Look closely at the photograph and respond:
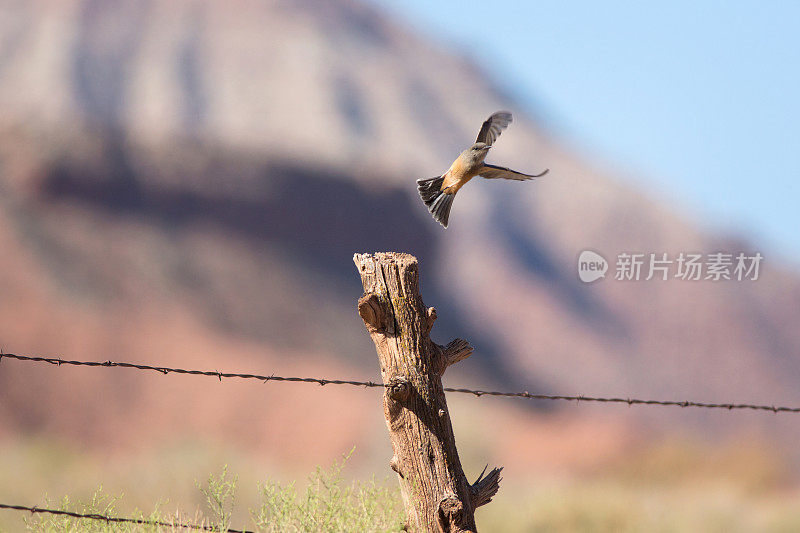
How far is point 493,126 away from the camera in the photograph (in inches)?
97.6

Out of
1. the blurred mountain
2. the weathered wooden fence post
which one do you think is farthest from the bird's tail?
the blurred mountain

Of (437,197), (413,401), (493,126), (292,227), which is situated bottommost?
(413,401)

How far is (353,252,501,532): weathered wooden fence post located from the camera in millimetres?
2783

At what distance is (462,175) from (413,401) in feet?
2.89

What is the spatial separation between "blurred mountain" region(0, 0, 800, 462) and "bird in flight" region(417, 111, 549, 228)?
18.1 metres

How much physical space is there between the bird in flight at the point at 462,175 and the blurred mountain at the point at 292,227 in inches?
713

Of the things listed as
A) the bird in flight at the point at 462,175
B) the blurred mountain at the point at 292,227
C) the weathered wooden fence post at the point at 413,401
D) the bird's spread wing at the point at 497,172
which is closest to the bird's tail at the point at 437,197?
the bird in flight at the point at 462,175

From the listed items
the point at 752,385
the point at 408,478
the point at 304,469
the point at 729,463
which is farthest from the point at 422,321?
the point at 752,385

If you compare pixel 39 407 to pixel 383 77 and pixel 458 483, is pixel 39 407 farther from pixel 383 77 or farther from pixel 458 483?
pixel 383 77

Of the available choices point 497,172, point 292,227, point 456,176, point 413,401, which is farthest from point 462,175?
point 292,227

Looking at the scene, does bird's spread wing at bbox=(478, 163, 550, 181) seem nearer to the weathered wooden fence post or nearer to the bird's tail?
the bird's tail

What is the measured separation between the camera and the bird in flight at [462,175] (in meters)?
2.42

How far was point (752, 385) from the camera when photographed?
109 ft

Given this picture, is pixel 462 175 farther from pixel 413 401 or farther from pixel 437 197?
pixel 413 401
